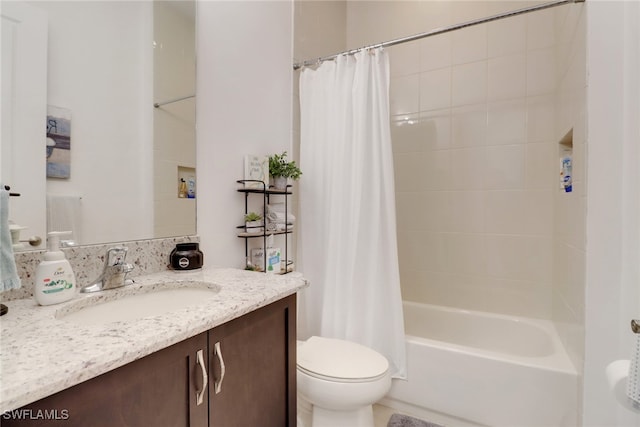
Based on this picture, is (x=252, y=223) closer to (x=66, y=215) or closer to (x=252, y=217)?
(x=252, y=217)

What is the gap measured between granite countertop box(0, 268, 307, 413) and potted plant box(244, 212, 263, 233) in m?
0.62

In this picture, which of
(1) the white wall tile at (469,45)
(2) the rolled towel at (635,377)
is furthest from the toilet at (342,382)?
(1) the white wall tile at (469,45)

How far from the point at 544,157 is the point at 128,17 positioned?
7.58 ft

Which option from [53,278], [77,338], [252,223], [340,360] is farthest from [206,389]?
[252,223]

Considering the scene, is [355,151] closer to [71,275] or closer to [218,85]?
[218,85]

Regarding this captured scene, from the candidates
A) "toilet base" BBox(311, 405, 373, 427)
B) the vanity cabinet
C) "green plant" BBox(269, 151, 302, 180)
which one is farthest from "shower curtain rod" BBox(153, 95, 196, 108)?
"toilet base" BBox(311, 405, 373, 427)

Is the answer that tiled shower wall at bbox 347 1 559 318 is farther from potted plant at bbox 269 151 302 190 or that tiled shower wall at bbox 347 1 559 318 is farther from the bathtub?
potted plant at bbox 269 151 302 190

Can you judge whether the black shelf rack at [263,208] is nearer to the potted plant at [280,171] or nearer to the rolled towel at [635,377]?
Answer: the potted plant at [280,171]

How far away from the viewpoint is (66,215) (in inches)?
39.3

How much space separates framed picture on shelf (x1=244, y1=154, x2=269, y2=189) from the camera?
5.30 ft

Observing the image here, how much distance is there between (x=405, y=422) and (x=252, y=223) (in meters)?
1.29

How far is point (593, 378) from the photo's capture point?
125 centimetres

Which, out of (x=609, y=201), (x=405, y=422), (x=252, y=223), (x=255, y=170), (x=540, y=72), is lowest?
(x=405, y=422)

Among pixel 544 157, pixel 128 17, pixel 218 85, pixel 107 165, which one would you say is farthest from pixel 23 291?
pixel 544 157
